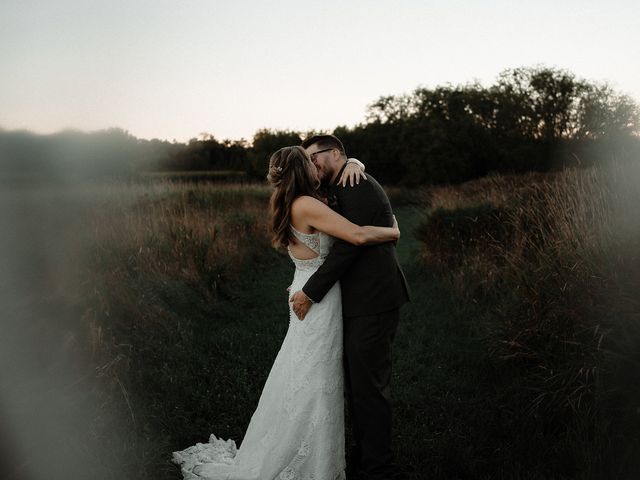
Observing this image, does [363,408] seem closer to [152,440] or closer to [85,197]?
[152,440]

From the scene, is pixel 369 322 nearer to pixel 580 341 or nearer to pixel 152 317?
pixel 580 341

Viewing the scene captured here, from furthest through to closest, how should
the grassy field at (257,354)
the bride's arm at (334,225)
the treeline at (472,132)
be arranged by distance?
1. the treeline at (472,132)
2. the bride's arm at (334,225)
3. the grassy field at (257,354)

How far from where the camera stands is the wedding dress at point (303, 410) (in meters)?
3.34

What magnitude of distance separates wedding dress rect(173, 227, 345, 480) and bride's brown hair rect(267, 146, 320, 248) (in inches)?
5.5

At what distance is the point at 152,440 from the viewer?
3.82 m

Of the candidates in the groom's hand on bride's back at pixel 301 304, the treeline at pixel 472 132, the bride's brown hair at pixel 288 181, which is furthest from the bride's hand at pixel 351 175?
the treeline at pixel 472 132

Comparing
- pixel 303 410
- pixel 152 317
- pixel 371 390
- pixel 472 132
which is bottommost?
pixel 152 317

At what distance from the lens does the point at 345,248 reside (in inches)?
130

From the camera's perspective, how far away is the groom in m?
3.39

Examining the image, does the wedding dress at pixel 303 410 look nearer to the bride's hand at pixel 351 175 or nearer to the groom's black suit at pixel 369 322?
the groom's black suit at pixel 369 322

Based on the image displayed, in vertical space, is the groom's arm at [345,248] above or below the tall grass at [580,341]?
above

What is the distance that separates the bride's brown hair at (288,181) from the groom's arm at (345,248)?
0.73 ft

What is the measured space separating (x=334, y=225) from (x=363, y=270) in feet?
1.30

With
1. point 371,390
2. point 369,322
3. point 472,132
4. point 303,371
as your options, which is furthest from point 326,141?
point 472,132
